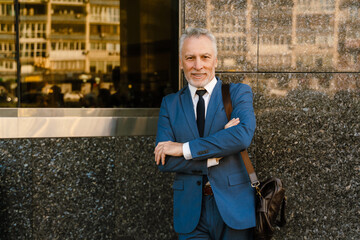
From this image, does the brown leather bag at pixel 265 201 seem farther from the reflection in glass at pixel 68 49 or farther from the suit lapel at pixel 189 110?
the reflection in glass at pixel 68 49

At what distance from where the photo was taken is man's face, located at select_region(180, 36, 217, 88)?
102 inches

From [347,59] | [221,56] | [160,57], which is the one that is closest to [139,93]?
[160,57]

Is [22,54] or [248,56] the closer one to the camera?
[248,56]

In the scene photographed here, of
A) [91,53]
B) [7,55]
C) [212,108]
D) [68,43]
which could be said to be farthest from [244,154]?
[68,43]

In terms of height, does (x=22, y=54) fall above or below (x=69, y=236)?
above

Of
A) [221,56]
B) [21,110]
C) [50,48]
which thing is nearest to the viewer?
[221,56]

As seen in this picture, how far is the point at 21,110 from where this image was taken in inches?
167

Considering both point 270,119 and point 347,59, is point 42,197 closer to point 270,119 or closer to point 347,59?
point 270,119

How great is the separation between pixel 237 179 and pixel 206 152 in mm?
308

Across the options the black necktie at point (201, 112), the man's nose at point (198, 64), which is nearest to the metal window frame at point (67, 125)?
the black necktie at point (201, 112)

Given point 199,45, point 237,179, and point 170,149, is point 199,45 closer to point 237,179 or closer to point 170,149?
point 170,149

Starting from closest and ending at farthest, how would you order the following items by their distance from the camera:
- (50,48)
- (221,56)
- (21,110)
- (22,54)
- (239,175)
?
(239,175)
(221,56)
(21,110)
(22,54)
(50,48)

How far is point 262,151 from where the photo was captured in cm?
383

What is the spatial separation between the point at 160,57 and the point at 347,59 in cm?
253
